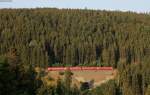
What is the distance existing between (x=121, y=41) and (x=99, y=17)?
1528 cm

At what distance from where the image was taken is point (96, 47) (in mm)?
99188

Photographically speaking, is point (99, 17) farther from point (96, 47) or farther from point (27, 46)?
point (27, 46)

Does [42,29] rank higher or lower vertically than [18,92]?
higher

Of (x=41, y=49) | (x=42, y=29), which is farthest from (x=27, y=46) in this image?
(x=42, y=29)

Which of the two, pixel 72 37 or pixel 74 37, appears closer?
pixel 72 37

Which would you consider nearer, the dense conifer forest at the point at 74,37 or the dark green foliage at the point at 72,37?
the dense conifer forest at the point at 74,37

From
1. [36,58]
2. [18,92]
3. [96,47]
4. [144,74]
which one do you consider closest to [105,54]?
[96,47]

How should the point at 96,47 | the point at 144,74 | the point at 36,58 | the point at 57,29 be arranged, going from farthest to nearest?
1. the point at 57,29
2. the point at 96,47
3. the point at 36,58
4. the point at 144,74

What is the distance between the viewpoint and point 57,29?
10669 centimetres

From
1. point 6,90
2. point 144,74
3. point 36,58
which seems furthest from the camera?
point 36,58

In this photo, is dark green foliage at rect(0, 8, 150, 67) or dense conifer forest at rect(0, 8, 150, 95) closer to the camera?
dense conifer forest at rect(0, 8, 150, 95)

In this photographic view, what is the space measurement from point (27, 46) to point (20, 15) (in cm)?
1632

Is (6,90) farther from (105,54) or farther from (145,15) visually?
(145,15)

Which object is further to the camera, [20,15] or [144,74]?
[20,15]
